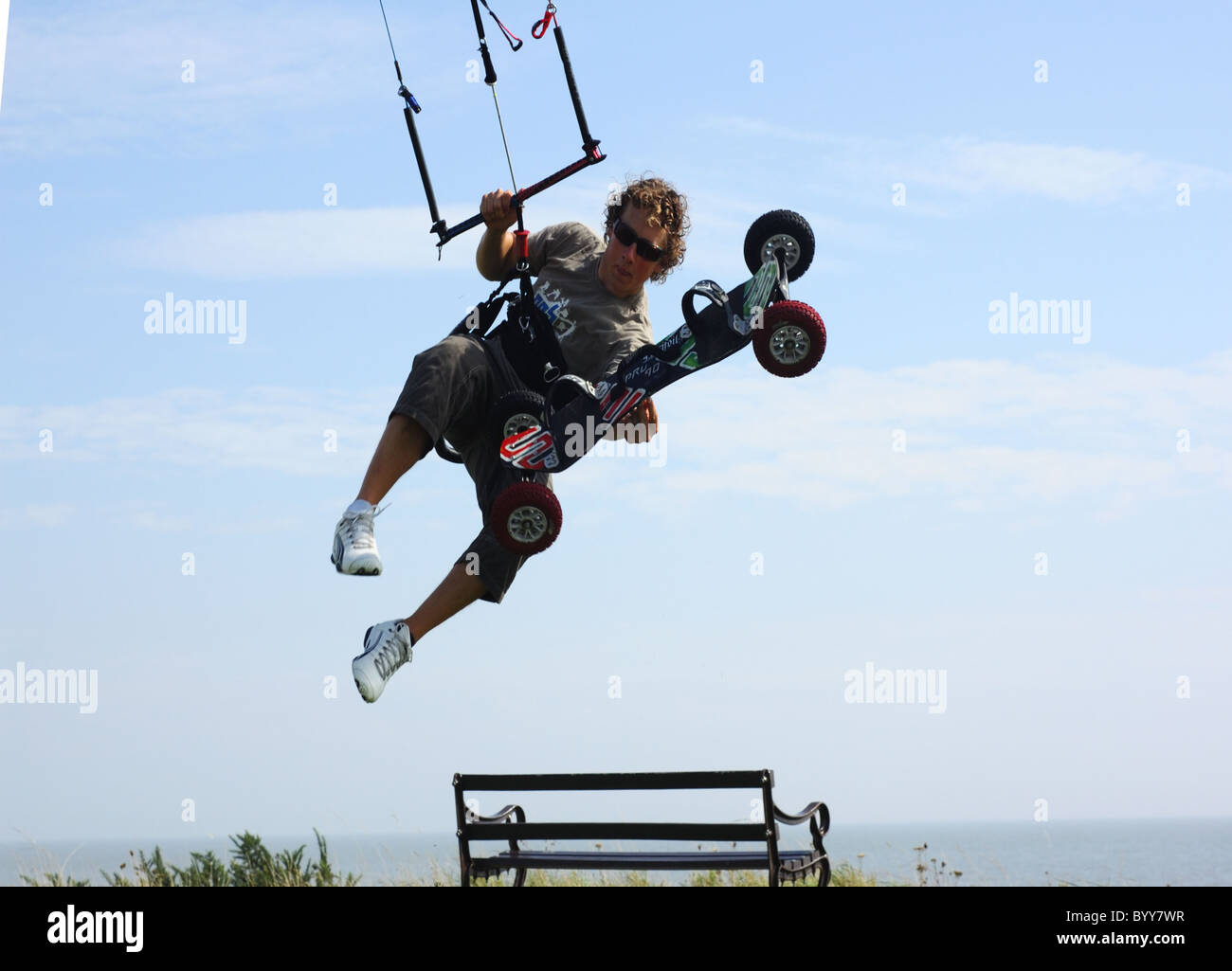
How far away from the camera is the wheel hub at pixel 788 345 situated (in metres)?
5.09

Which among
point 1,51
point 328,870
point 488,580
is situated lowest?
point 328,870

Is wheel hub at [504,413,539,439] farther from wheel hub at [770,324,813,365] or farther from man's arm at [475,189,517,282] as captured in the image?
wheel hub at [770,324,813,365]

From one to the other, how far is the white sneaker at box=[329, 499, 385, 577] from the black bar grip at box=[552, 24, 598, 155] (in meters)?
1.51

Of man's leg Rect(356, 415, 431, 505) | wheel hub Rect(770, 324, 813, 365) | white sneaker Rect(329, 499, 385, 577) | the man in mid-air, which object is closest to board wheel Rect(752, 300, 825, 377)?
wheel hub Rect(770, 324, 813, 365)

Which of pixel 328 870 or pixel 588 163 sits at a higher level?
pixel 588 163

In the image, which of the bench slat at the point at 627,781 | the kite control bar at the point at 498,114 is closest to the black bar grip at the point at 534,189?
the kite control bar at the point at 498,114

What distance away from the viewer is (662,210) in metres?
5.57

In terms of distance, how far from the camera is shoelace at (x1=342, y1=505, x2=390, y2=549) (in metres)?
4.91

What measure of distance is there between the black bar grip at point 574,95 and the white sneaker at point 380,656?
Result: 1.89 metres

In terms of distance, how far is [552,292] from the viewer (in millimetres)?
5504

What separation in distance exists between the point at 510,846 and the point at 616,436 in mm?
2250
